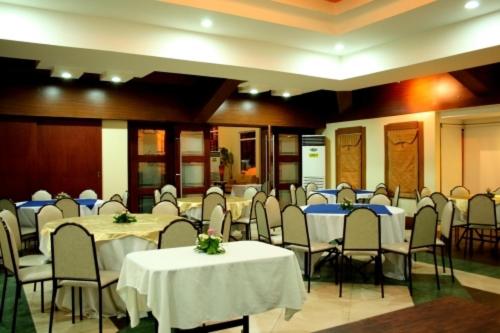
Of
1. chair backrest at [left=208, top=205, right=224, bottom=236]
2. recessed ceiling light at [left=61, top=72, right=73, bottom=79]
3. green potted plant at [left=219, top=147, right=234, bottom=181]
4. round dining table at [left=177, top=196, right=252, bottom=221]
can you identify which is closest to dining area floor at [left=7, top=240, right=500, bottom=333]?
chair backrest at [left=208, top=205, right=224, bottom=236]

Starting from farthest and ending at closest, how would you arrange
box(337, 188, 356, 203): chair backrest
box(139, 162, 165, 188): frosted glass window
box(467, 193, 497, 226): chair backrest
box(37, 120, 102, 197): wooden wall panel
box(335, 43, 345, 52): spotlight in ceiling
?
box(139, 162, 165, 188): frosted glass window < box(37, 120, 102, 197): wooden wall panel < box(337, 188, 356, 203): chair backrest < box(335, 43, 345, 52): spotlight in ceiling < box(467, 193, 497, 226): chair backrest

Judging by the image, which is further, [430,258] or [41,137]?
[41,137]

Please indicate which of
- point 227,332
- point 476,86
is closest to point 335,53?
point 476,86

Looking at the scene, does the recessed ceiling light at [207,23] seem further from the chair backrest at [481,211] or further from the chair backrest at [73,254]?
the chair backrest at [481,211]

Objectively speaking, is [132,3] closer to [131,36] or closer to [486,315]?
[131,36]

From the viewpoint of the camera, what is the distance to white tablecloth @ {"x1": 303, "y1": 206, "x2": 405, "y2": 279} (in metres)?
5.17

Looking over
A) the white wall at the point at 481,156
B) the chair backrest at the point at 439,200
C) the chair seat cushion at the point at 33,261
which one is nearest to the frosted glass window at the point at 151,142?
the chair seat cushion at the point at 33,261

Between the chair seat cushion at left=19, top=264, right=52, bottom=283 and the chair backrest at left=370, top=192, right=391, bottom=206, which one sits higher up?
the chair backrest at left=370, top=192, right=391, bottom=206

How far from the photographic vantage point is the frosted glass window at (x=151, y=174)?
966cm

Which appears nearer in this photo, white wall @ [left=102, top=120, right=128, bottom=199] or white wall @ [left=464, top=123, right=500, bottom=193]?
white wall @ [left=102, top=120, right=128, bottom=199]

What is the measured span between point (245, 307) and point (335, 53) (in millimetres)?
5304

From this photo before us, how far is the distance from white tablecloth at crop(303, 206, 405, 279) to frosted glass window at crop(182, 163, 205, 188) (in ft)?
16.8

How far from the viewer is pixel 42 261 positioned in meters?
4.44

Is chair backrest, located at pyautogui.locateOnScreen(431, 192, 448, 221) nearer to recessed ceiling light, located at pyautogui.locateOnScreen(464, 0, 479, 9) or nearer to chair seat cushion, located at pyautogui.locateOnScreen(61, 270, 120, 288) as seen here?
recessed ceiling light, located at pyautogui.locateOnScreen(464, 0, 479, 9)
